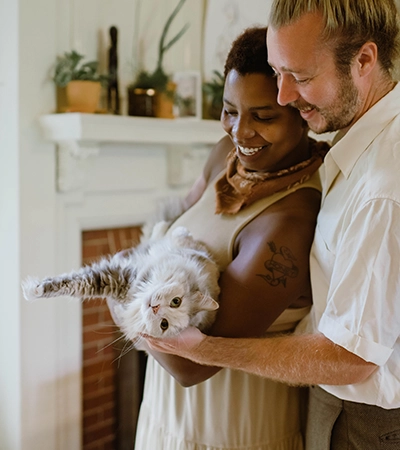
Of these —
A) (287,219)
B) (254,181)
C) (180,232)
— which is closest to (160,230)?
(180,232)

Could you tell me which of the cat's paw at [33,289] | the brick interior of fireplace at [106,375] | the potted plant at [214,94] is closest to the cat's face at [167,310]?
the cat's paw at [33,289]

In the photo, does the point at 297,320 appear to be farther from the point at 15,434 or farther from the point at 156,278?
the point at 15,434

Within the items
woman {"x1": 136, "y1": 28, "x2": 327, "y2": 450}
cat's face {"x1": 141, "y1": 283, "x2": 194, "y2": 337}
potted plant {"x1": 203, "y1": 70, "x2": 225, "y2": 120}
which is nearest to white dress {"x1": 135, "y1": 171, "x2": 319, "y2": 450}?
woman {"x1": 136, "y1": 28, "x2": 327, "y2": 450}

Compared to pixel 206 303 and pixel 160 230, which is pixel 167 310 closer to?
pixel 206 303

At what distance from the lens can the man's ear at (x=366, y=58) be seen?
3.50 feet

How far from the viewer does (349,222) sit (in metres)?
1.05

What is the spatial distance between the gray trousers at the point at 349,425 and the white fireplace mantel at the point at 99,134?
4.45 feet

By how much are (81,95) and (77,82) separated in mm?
52

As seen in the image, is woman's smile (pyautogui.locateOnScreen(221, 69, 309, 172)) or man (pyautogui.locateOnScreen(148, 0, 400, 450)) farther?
woman's smile (pyautogui.locateOnScreen(221, 69, 309, 172))

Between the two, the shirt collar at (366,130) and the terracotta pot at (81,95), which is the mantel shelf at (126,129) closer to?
the terracotta pot at (81,95)

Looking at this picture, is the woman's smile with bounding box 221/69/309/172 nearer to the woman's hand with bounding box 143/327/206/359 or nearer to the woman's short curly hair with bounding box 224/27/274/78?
the woman's short curly hair with bounding box 224/27/274/78

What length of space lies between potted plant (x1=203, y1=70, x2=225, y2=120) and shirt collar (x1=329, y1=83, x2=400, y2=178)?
167 centimetres

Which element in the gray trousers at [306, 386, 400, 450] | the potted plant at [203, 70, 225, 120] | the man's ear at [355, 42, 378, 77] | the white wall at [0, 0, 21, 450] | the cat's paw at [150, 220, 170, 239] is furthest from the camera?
the potted plant at [203, 70, 225, 120]

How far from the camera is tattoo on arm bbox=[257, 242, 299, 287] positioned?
1200 mm
